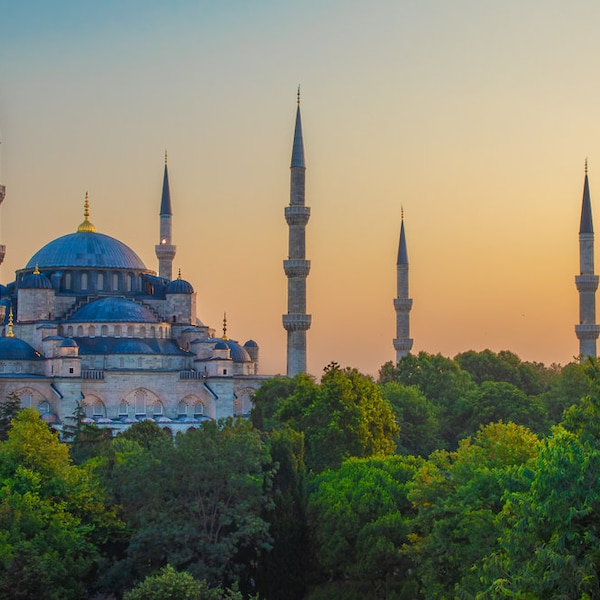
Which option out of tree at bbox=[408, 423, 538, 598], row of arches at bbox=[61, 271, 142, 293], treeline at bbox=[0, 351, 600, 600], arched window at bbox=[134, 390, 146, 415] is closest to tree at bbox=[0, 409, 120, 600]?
treeline at bbox=[0, 351, 600, 600]

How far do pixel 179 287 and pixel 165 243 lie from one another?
21.6ft

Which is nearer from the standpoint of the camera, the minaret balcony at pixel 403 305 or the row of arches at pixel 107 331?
the row of arches at pixel 107 331

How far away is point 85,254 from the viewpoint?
50.7 meters

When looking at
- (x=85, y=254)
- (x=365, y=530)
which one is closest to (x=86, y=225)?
(x=85, y=254)

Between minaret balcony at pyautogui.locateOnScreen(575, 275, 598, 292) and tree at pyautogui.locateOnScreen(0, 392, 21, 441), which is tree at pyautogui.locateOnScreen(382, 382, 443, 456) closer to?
minaret balcony at pyautogui.locateOnScreen(575, 275, 598, 292)

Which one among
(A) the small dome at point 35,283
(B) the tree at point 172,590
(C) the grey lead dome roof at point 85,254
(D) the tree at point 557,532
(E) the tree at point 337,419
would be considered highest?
(C) the grey lead dome roof at point 85,254

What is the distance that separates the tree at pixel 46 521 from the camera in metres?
21.1

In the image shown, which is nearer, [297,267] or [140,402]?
[140,402]

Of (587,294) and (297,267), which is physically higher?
(297,267)

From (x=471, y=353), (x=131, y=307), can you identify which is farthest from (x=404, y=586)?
(x=471, y=353)

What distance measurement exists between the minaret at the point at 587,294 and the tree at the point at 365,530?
88.4 ft

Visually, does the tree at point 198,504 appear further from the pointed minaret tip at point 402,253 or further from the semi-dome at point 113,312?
the pointed minaret tip at point 402,253

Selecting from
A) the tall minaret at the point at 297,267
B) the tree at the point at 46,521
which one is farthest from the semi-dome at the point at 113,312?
the tree at the point at 46,521

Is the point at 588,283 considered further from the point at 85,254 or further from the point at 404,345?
the point at 85,254
